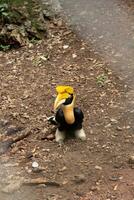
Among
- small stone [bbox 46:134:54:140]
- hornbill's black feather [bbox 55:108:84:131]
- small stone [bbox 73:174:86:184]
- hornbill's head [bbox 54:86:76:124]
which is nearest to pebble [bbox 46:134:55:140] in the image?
small stone [bbox 46:134:54:140]

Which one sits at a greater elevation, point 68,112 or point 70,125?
point 68,112

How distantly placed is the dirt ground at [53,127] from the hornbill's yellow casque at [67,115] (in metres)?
0.09

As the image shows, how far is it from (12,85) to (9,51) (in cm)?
84

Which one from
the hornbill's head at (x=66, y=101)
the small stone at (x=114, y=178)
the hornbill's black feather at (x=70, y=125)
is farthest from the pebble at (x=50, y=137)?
the small stone at (x=114, y=178)

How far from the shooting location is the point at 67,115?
4641 millimetres

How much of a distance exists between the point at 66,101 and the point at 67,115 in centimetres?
13

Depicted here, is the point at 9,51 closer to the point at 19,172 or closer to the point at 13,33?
the point at 13,33

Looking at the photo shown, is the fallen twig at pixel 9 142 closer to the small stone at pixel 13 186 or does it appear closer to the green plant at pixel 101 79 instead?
the small stone at pixel 13 186

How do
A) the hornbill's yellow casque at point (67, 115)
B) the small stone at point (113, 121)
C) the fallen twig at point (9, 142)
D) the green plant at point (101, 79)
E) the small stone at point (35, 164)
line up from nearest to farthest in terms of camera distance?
the small stone at point (35, 164)
the hornbill's yellow casque at point (67, 115)
the fallen twig at point (9, 142)
the small stone at point (113, 121)
the green plant at point (101, 79)

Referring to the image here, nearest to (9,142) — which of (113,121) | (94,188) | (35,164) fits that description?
(35,164)

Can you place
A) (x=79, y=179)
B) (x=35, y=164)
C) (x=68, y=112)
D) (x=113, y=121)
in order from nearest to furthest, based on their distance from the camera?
(x=79, y=179), (x=35, y=164), (x=68, y=112), (x=113, y=121)

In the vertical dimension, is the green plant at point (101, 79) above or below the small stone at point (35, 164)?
above

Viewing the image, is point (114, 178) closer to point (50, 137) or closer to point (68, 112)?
point (68, 112)

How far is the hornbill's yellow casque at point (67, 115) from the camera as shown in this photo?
15.1 ft
